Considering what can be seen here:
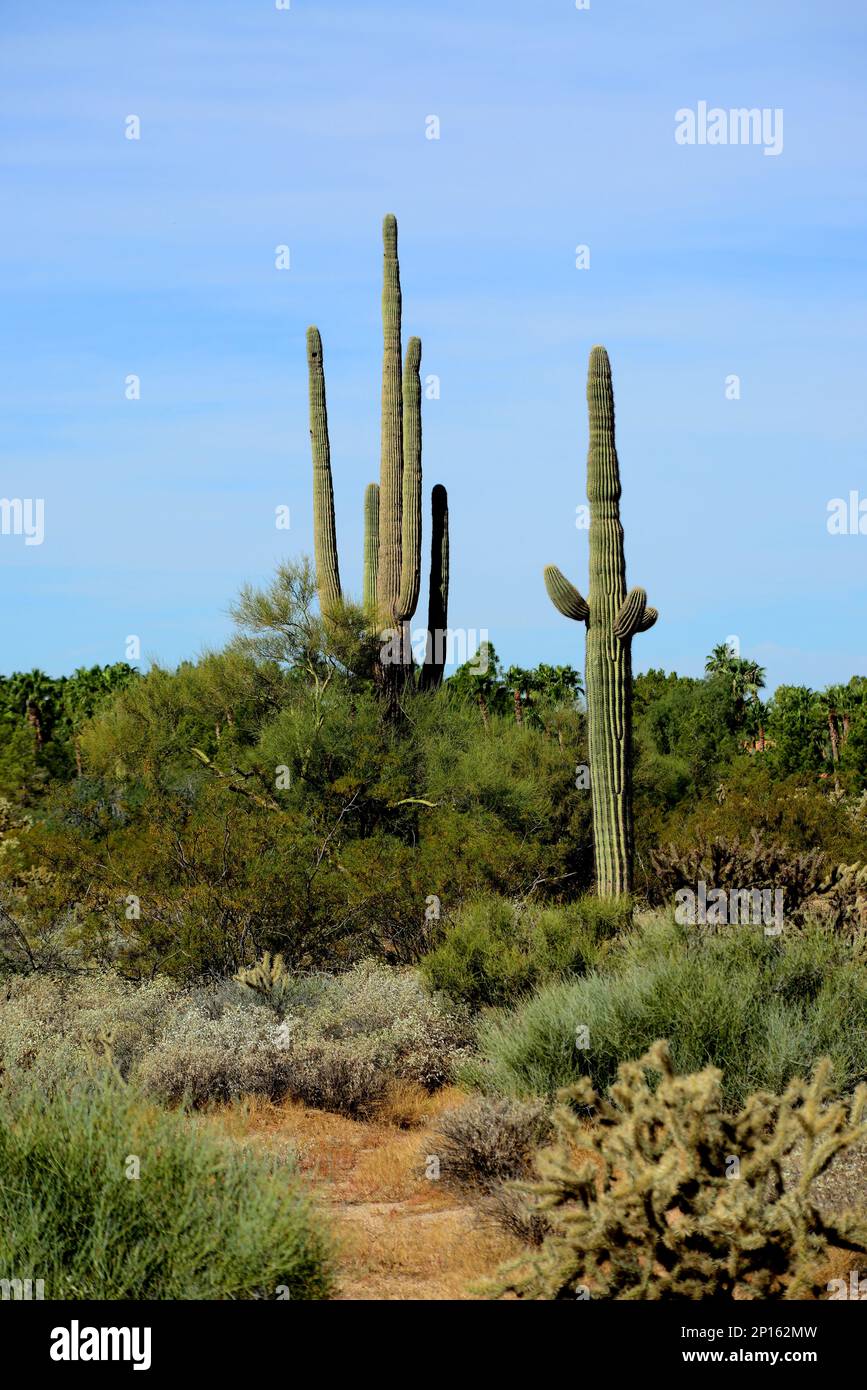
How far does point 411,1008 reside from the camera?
10.7m

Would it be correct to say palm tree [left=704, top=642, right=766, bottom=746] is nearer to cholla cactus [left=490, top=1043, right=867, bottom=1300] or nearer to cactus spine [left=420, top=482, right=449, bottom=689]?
cactus spine [left=420, top=482, right=449, bottom=689]

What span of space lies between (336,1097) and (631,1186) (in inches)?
174

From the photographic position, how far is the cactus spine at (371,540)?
23844 millimetres

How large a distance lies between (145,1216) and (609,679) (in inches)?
366

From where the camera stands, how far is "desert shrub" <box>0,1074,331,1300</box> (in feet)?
17.2

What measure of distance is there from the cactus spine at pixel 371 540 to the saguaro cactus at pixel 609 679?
31.9 feet

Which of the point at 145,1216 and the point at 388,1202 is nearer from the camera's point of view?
the point at 145,1216

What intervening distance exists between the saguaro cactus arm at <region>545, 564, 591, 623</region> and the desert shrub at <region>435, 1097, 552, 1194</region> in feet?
22.3

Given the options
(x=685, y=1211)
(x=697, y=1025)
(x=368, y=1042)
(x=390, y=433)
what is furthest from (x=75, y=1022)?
(x=390, y=433)

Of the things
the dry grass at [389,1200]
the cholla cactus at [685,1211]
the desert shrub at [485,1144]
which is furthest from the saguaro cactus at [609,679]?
the cholla cactus at [685,1211]

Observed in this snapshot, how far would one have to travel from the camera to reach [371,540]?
24.1 metres

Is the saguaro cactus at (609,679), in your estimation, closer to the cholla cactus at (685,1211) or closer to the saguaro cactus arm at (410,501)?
the saguaro cactus arm at (410,501)

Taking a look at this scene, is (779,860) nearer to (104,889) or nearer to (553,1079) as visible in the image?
(553,1079)

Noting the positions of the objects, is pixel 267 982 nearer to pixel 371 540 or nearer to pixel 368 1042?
pixel 368 1042
